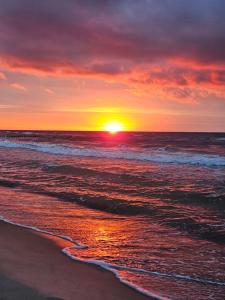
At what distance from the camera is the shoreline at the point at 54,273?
3.79 meters

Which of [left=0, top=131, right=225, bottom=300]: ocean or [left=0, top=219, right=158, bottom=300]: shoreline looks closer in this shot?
[left=0, top=219, right=158, bottom=300]: shoreline

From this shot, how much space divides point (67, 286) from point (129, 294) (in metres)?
0.63

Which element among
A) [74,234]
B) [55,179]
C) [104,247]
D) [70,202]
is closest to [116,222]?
[74,234]

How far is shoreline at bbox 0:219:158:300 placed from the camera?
3791 millimetres

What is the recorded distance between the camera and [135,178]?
1398 cm

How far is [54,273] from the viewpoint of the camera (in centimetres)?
429

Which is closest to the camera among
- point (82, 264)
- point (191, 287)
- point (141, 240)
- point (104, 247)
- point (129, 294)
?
point (129, 294)

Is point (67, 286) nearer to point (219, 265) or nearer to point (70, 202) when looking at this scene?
point (219, 265)

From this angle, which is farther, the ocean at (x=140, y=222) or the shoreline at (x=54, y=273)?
the ocean at (x=140, y=222)

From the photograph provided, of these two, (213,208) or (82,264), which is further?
(213,208)

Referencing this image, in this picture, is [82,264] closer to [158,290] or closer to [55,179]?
[158,290]

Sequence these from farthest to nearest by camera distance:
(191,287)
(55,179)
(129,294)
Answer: (55,179), (191,287), (129,294)

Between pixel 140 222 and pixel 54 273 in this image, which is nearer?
pixel 54 273

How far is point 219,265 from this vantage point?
491 cm
